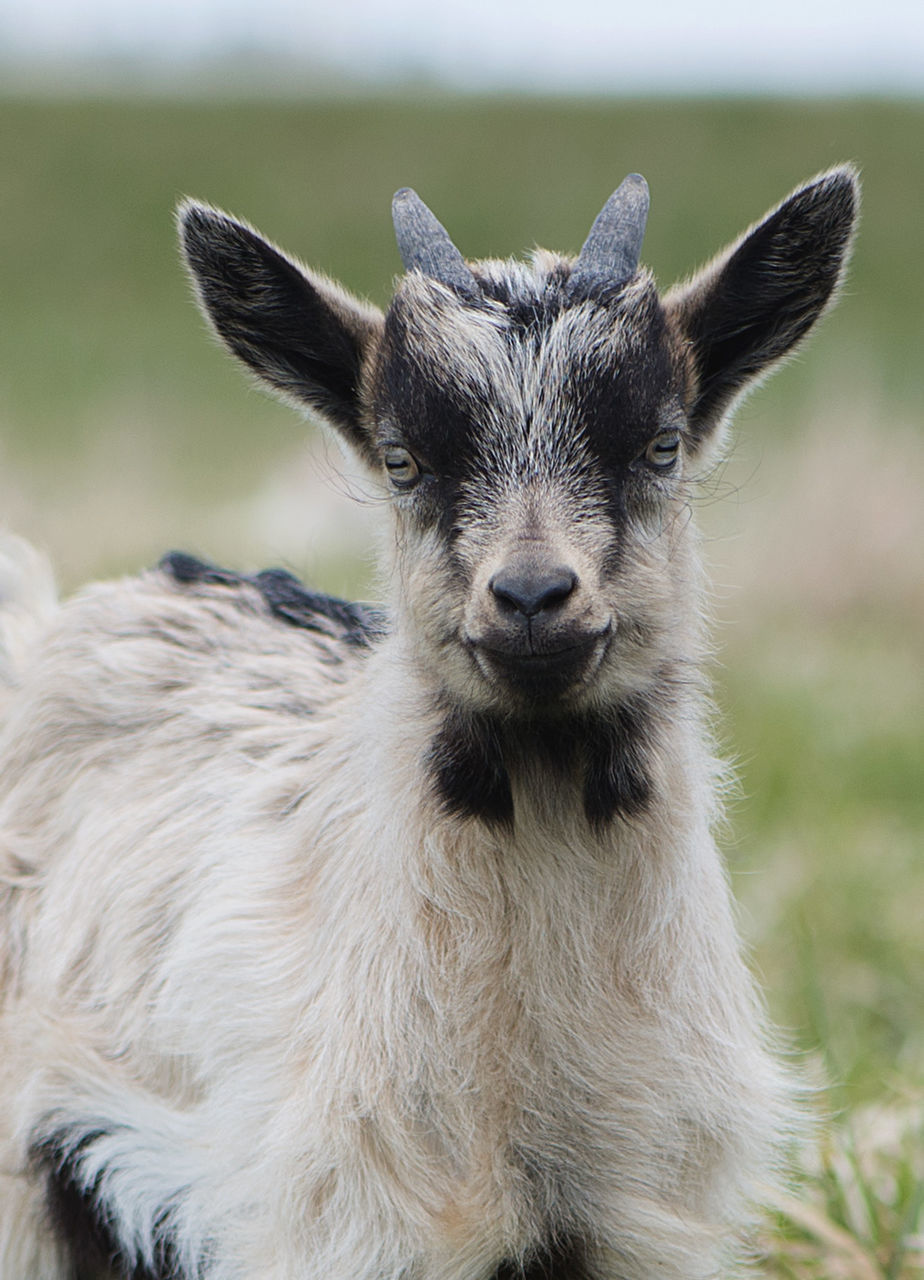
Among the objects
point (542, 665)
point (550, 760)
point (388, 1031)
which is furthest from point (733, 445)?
point (388, 1031)

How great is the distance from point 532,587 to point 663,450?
630 millimetres

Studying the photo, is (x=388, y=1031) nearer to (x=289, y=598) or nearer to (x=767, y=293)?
(x=289, y=598)

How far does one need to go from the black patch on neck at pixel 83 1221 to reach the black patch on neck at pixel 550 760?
1.40 metres

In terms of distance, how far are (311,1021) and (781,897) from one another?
3777 mm

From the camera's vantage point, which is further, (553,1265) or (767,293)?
(767,293)

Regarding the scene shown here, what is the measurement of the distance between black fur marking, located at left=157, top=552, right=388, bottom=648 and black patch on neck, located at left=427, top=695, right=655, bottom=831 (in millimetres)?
1194

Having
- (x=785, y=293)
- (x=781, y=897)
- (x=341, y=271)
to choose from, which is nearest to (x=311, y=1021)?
(x=785, y=293)

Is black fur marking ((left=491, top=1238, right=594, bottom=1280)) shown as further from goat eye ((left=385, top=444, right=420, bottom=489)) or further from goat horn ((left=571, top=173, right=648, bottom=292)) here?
goat horn ((left=571, top=173, right=648, bottom=292))

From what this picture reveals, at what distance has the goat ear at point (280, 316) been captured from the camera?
12.0ft

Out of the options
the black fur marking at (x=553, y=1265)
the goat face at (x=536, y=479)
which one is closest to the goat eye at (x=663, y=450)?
the goat face at (x=536, y=479)

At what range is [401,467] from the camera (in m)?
3.47

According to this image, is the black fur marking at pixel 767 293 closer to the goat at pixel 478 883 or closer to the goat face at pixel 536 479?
the goat at pixel 478 883

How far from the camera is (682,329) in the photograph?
366 centimetres

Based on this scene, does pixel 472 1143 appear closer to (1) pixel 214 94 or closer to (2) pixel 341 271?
(2) pixel 341 271
